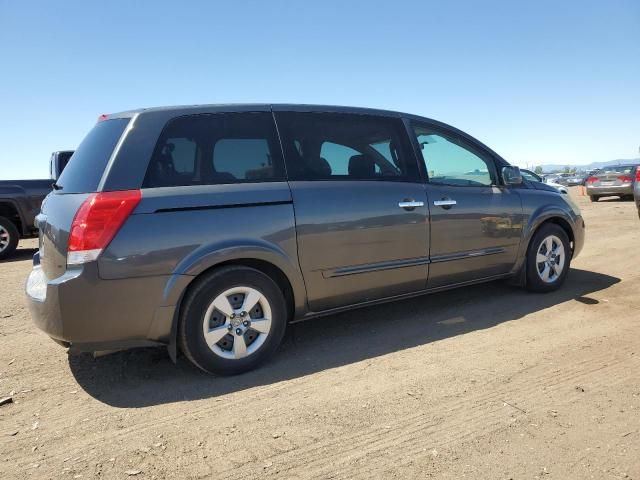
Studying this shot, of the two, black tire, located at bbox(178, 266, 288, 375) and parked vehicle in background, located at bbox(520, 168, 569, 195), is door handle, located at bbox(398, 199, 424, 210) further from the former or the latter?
parked vehicle in background, located at bbox(520, 168, 569, 195)

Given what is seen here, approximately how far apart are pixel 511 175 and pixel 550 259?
3.45 ft

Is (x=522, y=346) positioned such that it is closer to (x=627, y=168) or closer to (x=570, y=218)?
(x=570, y=218)

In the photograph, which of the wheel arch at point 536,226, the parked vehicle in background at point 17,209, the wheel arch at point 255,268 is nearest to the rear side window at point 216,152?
the wheel arch at point 255,268

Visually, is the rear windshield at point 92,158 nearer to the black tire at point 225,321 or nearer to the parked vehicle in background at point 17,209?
the black tire at point 225,321

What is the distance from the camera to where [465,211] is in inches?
167

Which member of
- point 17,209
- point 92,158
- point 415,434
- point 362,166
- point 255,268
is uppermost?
point 92,158

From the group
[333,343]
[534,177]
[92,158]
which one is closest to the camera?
[92,158]

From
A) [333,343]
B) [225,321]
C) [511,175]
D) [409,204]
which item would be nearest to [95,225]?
[225,321]

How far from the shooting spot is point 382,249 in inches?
148

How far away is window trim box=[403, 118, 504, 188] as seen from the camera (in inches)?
163

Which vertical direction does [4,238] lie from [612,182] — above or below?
below

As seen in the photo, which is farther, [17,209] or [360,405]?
[17,209]

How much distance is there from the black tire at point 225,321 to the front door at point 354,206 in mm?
315

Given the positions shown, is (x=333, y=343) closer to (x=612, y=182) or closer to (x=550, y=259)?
(x=550, y=259)
